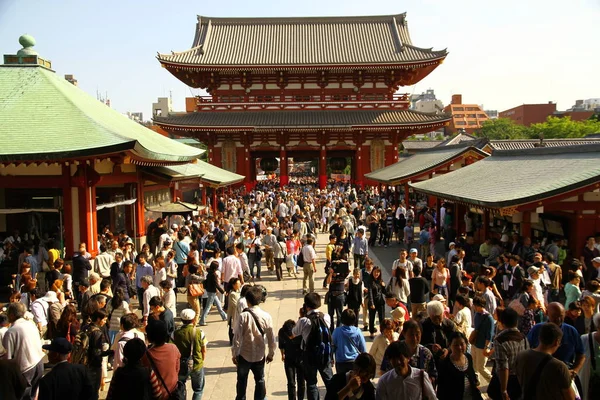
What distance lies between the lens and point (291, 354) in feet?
22.3

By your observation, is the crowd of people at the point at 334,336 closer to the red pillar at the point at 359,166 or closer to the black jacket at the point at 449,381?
the black jacket at the point at 449,381

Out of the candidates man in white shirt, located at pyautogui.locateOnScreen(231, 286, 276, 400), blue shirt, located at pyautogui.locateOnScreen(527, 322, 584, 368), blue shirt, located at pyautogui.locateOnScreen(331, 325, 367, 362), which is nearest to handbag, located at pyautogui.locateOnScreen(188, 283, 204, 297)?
man in white shirt, located at pyautogui.locateOnScreen(231, 286, 276, 400)

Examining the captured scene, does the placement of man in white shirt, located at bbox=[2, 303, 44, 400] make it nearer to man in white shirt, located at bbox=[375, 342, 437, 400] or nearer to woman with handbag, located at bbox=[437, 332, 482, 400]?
man in white shirt, located at bbox=[375, 342, 437, 400]

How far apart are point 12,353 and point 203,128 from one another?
31388mm

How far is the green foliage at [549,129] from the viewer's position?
2559 inches

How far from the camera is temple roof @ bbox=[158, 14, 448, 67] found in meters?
39.0

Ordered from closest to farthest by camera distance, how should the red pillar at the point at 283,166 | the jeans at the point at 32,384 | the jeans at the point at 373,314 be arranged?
the jeans at the point at 32,384
the jeans at the point at 373,314
the red pillar at the point at 283,166

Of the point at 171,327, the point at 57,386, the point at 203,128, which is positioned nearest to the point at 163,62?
the point at 203,128

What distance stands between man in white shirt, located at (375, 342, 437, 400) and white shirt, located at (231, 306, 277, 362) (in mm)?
2196

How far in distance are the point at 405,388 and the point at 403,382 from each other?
0.18ft

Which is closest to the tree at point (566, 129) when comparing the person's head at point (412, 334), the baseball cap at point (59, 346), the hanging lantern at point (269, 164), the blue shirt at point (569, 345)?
the hanging lantern at point (269, 164)

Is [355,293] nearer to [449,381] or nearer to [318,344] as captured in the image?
[318,344]

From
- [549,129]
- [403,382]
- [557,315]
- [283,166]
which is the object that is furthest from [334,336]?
[549,129]

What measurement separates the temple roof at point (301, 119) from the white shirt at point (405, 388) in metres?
32.6
